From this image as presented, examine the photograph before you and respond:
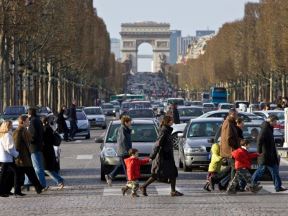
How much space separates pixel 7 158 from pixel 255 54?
86819 millimetres

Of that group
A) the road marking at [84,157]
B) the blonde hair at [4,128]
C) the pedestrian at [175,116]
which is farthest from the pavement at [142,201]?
the pedestrian at [175,116]

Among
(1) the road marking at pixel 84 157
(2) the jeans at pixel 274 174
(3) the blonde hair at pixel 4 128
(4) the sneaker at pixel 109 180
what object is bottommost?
(1) the road marking at pixel 84 157

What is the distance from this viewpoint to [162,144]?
23.3 m

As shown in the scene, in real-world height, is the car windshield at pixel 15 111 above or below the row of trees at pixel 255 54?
below

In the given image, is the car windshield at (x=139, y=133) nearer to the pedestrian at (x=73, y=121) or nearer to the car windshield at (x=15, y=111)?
the pedestrian at (x=73, y=121)

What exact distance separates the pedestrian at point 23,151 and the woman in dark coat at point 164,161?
2.37m

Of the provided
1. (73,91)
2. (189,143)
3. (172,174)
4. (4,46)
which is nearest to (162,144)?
(172,174)

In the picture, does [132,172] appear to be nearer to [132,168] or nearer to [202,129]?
[132,168]

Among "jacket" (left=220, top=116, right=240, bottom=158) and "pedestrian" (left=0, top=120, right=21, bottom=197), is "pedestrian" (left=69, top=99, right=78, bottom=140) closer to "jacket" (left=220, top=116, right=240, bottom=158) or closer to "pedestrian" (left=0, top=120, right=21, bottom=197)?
"jacket" (left=220, top=116, right=240, bottom=158)

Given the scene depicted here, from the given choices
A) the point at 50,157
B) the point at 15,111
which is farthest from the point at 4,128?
the point at 15,111

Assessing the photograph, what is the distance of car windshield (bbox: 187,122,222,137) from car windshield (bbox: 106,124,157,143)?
230 cm

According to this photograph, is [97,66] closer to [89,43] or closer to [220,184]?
[89,43]

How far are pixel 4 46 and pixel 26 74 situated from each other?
881cm

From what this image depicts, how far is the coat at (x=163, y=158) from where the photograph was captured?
76.1ft
